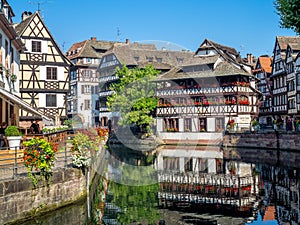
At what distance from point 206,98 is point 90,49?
1157 inches

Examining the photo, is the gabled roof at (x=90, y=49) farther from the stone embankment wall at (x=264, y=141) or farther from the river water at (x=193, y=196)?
the river water at (x=193, y=196)

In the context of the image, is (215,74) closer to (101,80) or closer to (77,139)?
(101,80)

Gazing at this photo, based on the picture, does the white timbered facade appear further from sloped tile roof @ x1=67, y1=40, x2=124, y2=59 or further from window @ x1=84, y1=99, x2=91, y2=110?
sloped tile roof @ x1=67, y1=40, x2=124, y2=59

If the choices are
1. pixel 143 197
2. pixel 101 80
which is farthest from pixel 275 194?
pixel 101 80

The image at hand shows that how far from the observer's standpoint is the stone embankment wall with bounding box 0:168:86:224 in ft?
42.8

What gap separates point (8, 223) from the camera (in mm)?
13031

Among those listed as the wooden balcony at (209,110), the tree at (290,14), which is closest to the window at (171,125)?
the wooden balcony at (209,110)

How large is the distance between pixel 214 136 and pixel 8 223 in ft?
128

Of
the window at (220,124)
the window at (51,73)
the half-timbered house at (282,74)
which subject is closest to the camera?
the window at (51,73)

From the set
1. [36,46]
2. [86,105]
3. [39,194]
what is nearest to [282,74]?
[86,105]

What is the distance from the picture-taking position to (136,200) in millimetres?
19609

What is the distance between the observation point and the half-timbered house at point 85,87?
7144 centimetres

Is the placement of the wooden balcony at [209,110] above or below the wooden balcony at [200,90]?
below

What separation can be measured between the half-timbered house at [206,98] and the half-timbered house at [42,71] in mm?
14956
